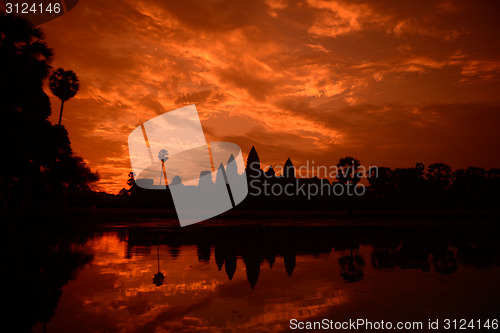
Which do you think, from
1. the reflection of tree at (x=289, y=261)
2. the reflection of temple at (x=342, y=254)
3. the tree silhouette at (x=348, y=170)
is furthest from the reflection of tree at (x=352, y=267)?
the tree silhouette at (x=348, y=170)

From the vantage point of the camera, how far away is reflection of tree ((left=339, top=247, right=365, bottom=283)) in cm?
1162

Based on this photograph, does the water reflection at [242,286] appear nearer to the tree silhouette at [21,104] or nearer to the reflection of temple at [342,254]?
the reflection of temple at [342,254]

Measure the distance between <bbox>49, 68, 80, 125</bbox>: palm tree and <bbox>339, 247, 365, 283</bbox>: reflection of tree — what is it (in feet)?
127

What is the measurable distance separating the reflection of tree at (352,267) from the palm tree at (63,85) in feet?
127

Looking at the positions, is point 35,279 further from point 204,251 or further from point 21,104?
point 21,104

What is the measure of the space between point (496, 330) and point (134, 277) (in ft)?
32.0

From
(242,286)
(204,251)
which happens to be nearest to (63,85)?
(204,251)

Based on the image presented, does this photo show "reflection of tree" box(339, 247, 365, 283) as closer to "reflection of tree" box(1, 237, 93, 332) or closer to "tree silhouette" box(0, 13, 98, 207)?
"reflection of tree" box(1, 237, 93, 332)

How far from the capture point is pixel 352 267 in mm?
13391

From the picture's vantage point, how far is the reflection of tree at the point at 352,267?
38.1 ft

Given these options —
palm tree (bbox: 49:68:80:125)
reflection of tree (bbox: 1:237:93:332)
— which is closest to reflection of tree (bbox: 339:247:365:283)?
reflection of tree (bbox: 1:237:93:332)

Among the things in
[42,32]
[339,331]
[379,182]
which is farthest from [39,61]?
[379,182]

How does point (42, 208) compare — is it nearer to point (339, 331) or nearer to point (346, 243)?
point (346, 243)

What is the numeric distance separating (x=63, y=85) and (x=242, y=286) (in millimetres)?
41622
